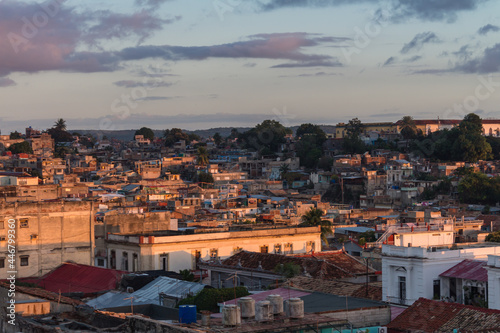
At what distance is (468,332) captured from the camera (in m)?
19.4

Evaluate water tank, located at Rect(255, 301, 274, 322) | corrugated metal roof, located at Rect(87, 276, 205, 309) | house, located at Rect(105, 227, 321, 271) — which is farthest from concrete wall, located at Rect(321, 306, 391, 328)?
house, located at Rect(105, 227, 321, 271)

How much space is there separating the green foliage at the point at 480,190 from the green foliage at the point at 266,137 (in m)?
52.3

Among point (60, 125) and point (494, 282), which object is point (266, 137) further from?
point (494, 282)

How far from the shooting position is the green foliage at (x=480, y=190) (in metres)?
100

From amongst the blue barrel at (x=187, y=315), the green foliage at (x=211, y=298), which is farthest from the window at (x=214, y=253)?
the blue barrel at (x=187, y=315)

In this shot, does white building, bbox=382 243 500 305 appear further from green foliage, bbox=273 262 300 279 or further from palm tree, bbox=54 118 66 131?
palm tree, bbox=54 118 66 131

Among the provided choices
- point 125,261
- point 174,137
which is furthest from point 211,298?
point 174,137

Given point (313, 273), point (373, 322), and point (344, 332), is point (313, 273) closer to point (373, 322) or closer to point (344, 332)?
point (373, 322)

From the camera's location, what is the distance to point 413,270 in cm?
2680

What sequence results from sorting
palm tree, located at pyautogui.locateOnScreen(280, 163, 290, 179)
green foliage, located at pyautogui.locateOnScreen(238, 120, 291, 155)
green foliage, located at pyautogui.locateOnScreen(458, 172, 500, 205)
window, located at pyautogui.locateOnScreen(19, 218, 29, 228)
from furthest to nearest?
green foliage, located at pyautogui.locateOnScreen(238, 120, 291, 155), palm tree, located at pyautogui.locateOnScreen(280, 163, 290, 179), green foliage, located at pyautogui.locateOnScreen(458, 172, 500, 205), window, located at pyautogui.locateOnScreen(19, 218, 29, 228)

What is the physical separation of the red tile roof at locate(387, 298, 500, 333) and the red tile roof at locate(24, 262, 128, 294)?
1479 cm

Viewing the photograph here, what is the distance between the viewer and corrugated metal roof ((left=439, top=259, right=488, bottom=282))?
83.9ft

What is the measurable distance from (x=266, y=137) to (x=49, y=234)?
116m

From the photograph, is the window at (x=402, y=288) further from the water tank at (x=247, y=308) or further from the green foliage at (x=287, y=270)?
the water tank at (x=247, y=308)
